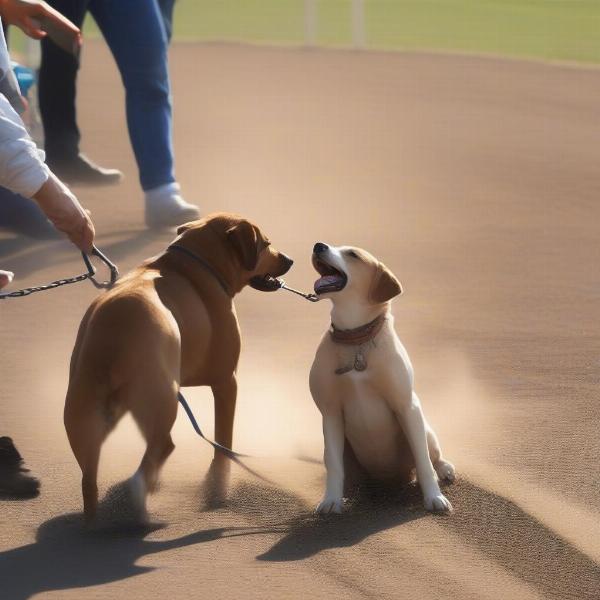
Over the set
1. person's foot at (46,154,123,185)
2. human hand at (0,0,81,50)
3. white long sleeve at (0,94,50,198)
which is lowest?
person's foot at (46,154,123,185)

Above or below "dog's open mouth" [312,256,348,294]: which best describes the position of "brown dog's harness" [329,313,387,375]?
below

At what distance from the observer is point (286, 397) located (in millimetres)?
7133

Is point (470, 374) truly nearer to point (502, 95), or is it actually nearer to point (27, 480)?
point (27, 480)

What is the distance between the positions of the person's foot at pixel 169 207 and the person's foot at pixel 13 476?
4508 millimetres

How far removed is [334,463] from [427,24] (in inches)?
968

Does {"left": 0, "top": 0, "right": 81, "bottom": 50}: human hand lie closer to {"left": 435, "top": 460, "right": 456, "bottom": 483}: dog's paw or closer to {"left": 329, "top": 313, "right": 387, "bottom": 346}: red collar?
{"left": 329, "top": 313, "right": 387, "bottom": 346}: red collar

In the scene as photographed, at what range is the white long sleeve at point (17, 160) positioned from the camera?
17.3 feet

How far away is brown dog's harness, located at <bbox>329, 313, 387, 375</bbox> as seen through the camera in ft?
18.1

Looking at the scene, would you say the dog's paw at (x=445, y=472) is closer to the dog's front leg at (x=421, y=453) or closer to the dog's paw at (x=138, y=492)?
the dog's front leg at (x=421, y=453)

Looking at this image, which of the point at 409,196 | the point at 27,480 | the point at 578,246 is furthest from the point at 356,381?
the point at 409,196

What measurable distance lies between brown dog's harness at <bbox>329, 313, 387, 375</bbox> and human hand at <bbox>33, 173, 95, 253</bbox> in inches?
37.2

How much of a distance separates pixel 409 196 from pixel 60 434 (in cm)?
625

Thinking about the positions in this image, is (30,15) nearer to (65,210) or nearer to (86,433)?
(65,210)

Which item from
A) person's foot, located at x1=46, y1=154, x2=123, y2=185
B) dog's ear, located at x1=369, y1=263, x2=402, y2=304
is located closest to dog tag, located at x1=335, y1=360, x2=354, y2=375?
dog's ear, located at x1=369, y1=263, x2=402, y2=304
